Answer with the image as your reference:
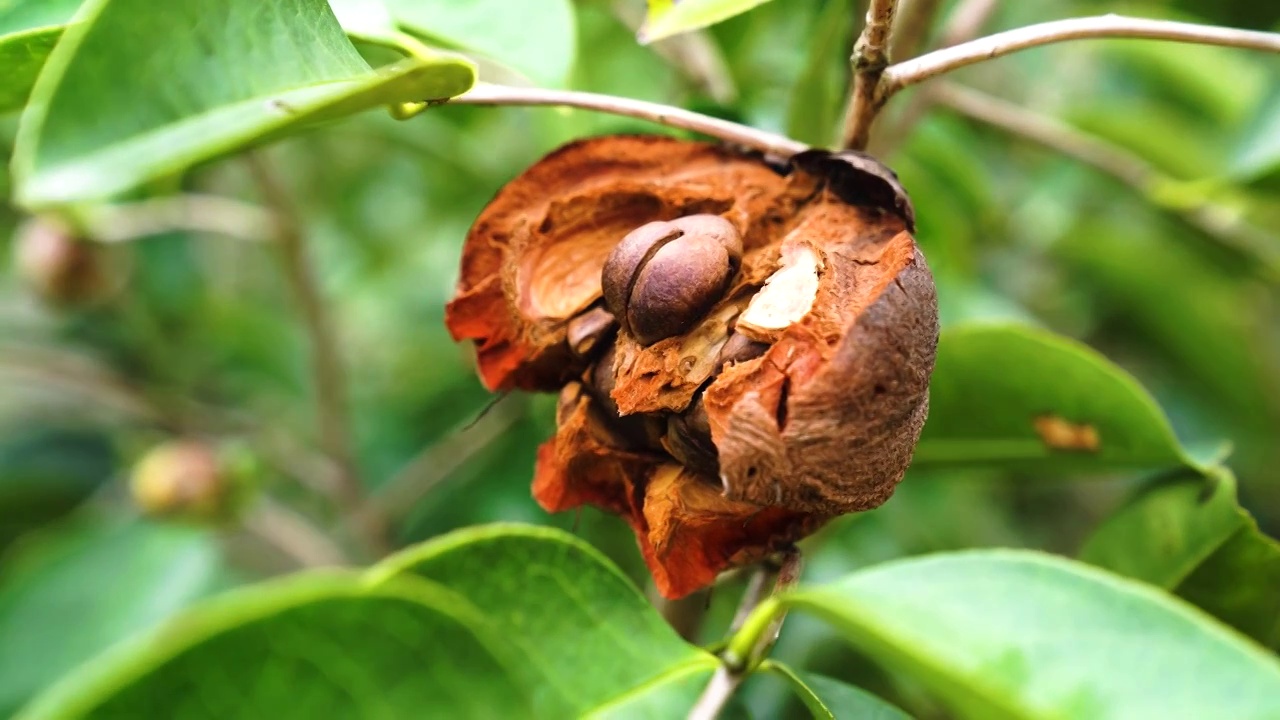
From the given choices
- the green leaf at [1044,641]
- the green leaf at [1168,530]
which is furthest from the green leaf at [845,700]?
the green leaf at [1168,530]

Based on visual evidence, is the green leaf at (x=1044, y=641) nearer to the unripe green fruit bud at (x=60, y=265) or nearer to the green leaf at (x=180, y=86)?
the green leaf at (x=180, y=86)

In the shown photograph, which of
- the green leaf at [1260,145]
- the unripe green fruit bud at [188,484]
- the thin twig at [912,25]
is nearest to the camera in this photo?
the thin twig at [912,25]

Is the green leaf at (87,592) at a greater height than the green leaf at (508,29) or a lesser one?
lesser

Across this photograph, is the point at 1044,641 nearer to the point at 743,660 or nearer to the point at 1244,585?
the point at 743,660

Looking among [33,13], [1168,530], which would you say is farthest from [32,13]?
[1168,530]

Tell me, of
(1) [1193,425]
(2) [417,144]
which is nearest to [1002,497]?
(1) [1193,425]

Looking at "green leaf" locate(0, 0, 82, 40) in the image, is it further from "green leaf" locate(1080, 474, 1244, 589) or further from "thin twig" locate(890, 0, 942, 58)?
"green leaf" locate(1080, 474, 1244, 589)

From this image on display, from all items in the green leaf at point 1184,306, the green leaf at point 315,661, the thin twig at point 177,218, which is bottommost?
the green leaf at point 1184,306

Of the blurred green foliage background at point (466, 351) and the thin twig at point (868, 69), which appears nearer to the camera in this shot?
the thin twig at point (868, 69)
